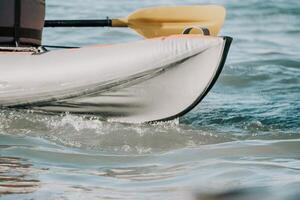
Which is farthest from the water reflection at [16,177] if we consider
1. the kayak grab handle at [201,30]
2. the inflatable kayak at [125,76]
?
the kayak grab handle at [201,30]

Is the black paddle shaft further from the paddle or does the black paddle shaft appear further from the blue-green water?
the blue-green water

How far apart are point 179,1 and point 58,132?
10842 millimetres

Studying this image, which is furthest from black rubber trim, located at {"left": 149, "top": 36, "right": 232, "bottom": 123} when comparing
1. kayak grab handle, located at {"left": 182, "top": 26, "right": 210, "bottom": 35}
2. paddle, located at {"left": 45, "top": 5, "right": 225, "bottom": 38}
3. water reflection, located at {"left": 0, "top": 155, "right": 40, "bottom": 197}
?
water reflection, located at {"left": 0, "top": 155, "right": 40, "bottom": 197}

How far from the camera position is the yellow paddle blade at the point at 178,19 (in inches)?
252

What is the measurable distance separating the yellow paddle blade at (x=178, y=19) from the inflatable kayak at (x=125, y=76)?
24.1 inches

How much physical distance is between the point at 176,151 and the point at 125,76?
91 cm

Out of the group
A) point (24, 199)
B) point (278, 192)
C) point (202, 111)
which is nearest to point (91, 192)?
point (24, 199)

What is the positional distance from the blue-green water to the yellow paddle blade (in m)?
0.69

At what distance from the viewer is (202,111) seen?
6.84 meters

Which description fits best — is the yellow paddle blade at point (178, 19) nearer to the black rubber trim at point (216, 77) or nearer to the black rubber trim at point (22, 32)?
the black rubber trim at point (216, 77)

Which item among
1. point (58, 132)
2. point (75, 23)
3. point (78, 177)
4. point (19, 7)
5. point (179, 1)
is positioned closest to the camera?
point (78, 177)

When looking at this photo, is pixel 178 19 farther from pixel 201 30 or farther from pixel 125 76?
pixel 125 76

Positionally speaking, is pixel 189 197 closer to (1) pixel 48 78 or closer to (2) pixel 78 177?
(2) pixel 78 177

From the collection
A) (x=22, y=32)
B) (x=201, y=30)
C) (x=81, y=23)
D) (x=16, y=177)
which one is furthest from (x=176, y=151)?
(x=81, y=23)
